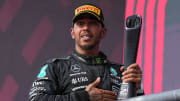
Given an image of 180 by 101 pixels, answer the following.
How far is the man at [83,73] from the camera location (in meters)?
0.76

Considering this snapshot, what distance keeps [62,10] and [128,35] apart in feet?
4.43

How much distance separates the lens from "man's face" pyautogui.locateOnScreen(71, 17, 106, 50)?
2.88 feet

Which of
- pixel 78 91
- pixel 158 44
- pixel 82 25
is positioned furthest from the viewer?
pixel 158 44

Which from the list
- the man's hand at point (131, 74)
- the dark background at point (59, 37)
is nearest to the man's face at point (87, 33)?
the man's hand at point (131, 74)

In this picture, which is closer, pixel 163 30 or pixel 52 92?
pixel 52 92

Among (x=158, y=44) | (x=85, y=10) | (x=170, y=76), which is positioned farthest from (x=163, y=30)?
(x=85, y=10)

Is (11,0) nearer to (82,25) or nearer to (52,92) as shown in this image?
(82,25)

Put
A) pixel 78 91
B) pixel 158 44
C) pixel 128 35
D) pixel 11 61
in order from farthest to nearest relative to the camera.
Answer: pixel 11 61 → pixel 158 44 → pixel 78 91 → pixel 128 35

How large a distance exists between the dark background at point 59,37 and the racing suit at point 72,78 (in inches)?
15.9

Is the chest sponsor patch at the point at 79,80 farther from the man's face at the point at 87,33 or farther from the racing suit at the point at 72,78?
the man's face at the point at 87,33

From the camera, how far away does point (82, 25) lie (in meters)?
0.91

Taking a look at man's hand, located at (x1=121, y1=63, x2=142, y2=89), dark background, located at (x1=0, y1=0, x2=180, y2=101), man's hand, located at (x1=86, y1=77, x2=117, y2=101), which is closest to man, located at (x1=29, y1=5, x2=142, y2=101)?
man's hand, located at (x1=86, y1=77, x2=117, y2=101)

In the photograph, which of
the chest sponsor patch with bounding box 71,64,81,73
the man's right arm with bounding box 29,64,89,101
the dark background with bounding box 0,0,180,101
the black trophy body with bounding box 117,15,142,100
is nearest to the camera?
the black trophy body with bounding box 117,15,142,100

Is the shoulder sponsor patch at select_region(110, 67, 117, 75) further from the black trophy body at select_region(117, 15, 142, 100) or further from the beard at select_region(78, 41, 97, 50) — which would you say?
the black trophy body at select_region(117, 15, 142, 100)
